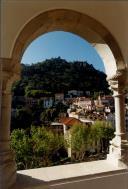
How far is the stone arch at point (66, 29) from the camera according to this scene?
2164 millimetres

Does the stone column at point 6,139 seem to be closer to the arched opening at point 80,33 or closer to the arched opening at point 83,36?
the arched opening at point 83,36

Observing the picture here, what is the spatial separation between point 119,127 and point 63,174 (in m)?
0.72

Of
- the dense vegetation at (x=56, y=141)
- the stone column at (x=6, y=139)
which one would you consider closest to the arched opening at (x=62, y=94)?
the dense vegetation at (x=56, y=141)

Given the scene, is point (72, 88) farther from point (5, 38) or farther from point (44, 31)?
point (5, 38)

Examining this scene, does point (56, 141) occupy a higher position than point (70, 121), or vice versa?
point (70, 121)

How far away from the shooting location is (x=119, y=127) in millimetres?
2545

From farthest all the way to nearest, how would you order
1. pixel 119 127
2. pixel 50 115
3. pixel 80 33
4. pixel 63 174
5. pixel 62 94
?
pixel 50 115 → pixel 62 94 → pixel 80 33 → pixel 119 127 → pixel 63 174

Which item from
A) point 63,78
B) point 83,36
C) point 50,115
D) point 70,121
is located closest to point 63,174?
point 83,36

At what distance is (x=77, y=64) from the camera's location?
6.21 m

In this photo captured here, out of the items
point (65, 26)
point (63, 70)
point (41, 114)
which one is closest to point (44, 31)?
point (65, 26)

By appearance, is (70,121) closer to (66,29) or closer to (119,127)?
(119,127)

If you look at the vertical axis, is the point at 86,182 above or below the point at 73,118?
below

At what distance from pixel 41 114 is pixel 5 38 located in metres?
3.25

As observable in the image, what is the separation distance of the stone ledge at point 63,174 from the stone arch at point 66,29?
930 mm
